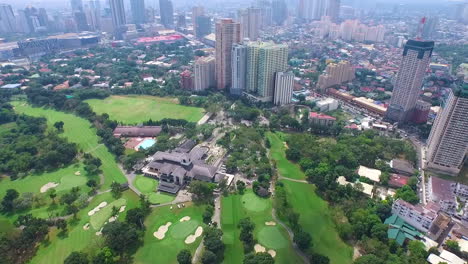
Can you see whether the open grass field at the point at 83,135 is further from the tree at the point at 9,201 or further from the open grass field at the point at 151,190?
the tree at the point at 9,201

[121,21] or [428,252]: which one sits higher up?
[121,21]

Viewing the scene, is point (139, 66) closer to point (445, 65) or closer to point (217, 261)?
point (217, 261)

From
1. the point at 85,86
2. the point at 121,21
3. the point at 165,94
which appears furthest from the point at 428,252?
the point at 121,21

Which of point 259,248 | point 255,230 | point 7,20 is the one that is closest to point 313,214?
point 255,230

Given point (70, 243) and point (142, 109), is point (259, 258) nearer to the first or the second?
point (70, 243)

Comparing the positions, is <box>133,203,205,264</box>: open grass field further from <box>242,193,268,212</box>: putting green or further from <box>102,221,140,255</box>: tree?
<box>242,193,268,212</box>: putting green

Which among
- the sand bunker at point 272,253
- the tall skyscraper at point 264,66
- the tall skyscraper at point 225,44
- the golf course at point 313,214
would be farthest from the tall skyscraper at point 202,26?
the sand bunker at point 272,253
